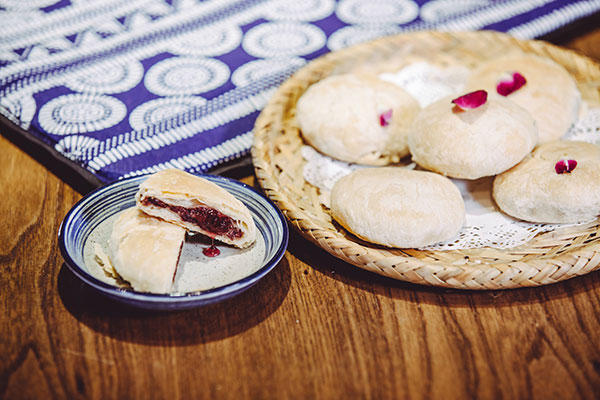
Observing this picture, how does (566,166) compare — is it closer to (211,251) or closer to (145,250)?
(211,251)

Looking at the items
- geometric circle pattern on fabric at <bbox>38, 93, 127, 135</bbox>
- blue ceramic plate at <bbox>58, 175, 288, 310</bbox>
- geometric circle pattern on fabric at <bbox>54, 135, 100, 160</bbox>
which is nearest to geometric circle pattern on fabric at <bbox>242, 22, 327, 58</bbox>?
geometric circle pattern on fabric at <bbox>38, 93, 127, 135</bbox>

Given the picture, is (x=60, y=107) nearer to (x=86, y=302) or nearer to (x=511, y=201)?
(x=86, y=302)

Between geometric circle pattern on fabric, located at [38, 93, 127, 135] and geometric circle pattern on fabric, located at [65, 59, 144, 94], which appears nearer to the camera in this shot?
geometric circle pattern on fabric, located at [38, 93, 127, 135]

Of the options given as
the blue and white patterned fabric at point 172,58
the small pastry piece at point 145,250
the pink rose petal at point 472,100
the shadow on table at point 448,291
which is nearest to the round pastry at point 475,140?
the pink rose petal at point 472,100

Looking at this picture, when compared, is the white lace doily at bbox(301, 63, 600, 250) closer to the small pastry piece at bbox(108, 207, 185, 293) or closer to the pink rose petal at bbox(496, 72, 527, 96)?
the pink rose petal at bbox(496, 72, 527, 96)

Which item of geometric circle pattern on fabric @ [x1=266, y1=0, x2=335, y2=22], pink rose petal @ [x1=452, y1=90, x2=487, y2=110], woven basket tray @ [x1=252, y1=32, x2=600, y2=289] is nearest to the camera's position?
woven basket tray @ [x1=252, y1=32, x2=600, y2=289]

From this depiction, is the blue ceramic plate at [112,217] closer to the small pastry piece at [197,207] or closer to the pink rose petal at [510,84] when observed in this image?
the small pastry piece at [197,207]

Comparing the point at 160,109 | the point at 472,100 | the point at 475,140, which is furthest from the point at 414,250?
the point at 160,109
